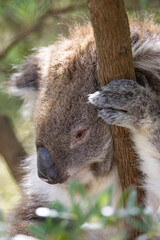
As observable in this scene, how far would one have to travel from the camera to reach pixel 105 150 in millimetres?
2242

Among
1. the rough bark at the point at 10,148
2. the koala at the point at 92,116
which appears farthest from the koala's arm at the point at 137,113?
the rough bark at the point at 10,148

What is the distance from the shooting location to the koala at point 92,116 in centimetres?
196

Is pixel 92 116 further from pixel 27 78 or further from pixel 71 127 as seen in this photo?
pixel 27 78

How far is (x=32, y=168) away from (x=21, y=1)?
1192mm

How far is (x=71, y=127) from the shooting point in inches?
87.2

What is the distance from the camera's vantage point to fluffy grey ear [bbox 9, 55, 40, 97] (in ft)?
9.40

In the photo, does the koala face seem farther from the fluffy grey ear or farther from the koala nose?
the fluffy grey ear

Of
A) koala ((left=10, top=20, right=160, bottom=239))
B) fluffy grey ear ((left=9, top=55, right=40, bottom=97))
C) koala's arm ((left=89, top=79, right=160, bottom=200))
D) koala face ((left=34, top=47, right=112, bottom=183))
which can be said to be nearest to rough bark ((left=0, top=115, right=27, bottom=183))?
fluffy grey ear ((left=9, top=55, right=40, bottom=97))

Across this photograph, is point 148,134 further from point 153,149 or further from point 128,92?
point 128,92

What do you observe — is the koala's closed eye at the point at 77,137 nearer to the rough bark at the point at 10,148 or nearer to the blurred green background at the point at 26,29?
the blurred green background at the point at 26,29

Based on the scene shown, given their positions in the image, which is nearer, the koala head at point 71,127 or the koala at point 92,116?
the koala at point 92,116

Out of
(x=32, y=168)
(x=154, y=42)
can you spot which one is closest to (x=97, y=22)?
(x=154, y=42)

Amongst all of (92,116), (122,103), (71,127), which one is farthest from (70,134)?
(122,103)

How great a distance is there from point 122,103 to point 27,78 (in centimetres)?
116
